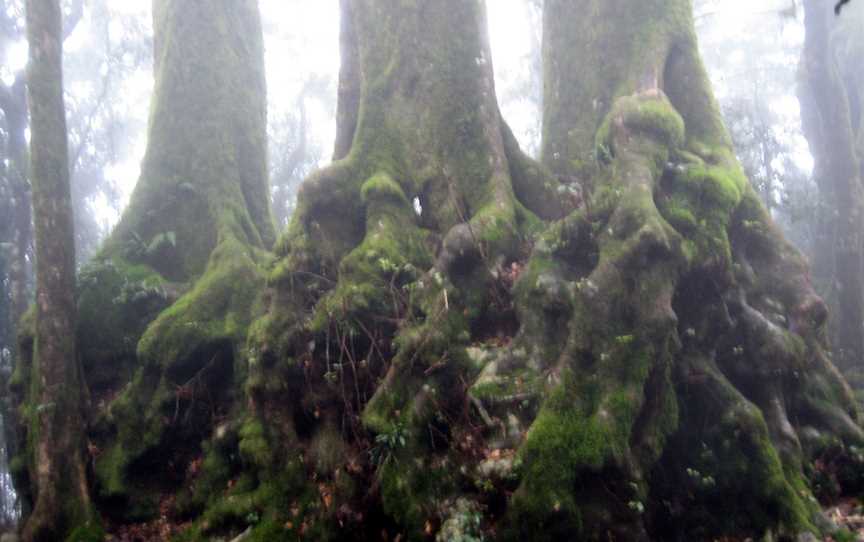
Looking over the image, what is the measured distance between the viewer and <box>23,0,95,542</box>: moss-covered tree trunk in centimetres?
588

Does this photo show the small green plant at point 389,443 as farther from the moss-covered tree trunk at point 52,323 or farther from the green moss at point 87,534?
the moss-covered tree trunk at point 52,323

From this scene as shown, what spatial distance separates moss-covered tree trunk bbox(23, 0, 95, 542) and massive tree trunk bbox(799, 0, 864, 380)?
12.1 metres

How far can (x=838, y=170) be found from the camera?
43.6 ft

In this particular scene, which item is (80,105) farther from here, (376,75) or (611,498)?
(611,498)

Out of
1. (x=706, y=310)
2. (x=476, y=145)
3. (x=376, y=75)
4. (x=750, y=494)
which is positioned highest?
(x=376, y=75)

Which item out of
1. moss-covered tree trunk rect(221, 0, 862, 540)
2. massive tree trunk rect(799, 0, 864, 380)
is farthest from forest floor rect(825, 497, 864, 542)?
massive tree trunk rect(799, 0, 864, 380)

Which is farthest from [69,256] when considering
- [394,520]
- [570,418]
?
[570,418]

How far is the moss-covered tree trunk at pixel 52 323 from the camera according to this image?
5.88 m

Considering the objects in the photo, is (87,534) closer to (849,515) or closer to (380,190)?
(380,190)

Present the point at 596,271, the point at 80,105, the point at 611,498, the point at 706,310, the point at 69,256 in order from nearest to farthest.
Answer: the point at 611,498
the point at 596,271
the point at 706,310
the point at 69,256
the point at 80,105

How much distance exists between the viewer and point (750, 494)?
5000 mm

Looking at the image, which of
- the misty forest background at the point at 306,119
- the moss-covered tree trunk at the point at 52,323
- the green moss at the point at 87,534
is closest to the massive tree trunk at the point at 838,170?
the misty forest background at the point at 306,119

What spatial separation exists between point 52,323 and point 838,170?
14582 mm

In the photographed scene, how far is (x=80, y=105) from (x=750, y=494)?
95.5 feet
